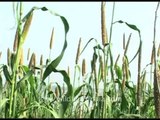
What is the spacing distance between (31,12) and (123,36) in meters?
2.00

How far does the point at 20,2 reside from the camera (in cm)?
260

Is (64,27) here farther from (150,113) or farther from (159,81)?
(150,113)

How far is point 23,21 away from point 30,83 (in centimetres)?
84

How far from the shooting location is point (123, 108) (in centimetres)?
373

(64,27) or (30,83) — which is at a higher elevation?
(64,27)

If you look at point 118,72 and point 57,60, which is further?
point 118,72

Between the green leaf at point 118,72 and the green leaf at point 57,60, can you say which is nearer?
the green leaf at point 57,60

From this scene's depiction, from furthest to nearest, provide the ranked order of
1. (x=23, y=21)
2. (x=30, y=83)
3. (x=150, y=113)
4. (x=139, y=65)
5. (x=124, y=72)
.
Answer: (x=150, y=113), (x=124, y=72), (x=30, y=83), (x=139, y=65), (x=23, y=21)

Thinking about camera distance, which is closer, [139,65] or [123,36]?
[139,65]

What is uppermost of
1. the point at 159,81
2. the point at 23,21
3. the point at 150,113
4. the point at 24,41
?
the point at 23,21

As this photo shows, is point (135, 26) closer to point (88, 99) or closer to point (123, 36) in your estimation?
point (123, 36)

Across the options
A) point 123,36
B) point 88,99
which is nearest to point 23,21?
point 123,36

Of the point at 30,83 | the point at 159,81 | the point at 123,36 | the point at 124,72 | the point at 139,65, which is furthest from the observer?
the point at 123,36

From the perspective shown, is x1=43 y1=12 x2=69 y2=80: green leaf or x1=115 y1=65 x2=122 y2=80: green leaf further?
x1=115 y1=65 x2=122 y2=80: green leaf
